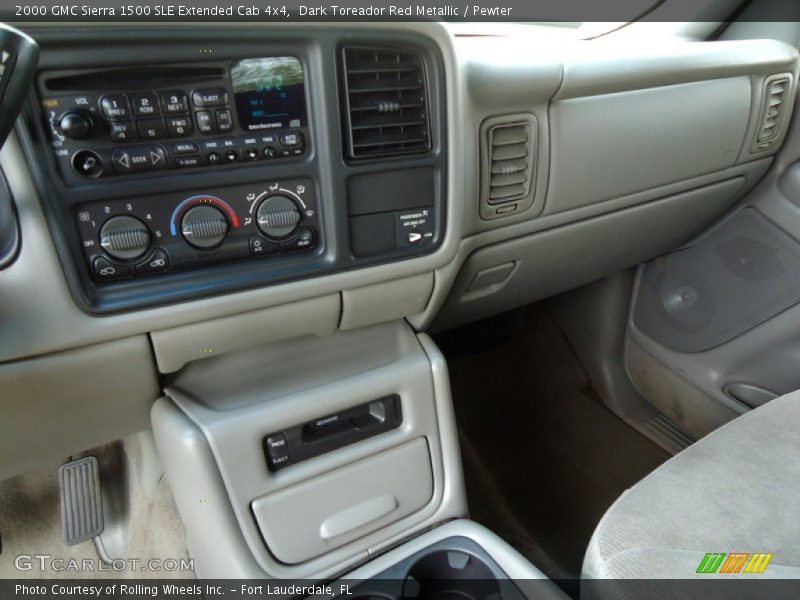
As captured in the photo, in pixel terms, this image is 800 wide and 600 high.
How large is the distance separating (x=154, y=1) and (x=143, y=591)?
1102 millimetres

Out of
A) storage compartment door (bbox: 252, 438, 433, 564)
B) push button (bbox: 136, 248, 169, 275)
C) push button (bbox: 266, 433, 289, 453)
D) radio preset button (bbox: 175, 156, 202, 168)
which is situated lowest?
storage compartment door (bbox: 252, 438, 433, 564)

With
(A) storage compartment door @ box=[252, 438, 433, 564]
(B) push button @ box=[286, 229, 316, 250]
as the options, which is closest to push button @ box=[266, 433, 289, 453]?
(A) storage compartment door @ box=[252, 438, 433, 564]

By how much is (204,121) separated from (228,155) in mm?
40

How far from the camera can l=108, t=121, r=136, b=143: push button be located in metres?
0.58

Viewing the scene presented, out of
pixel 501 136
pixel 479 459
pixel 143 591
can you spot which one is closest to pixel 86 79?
pixel 501 136

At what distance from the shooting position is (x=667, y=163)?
113cm

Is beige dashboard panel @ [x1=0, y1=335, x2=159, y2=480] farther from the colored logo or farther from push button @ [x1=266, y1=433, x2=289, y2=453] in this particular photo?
the colored logo

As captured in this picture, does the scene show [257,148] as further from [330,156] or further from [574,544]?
[574,544]

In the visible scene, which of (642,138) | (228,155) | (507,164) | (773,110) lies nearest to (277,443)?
(228,155)

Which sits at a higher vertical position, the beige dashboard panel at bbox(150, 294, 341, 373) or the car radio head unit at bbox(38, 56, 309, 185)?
the car radio head unit at bbox(38, 56, 309, 185)

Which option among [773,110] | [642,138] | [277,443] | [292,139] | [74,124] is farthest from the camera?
[773,110]

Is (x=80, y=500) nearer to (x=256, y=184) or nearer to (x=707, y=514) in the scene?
(x=256, y=184)

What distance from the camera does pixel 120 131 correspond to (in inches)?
23.1

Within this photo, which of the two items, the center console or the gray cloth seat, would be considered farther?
the gray cloth seat
